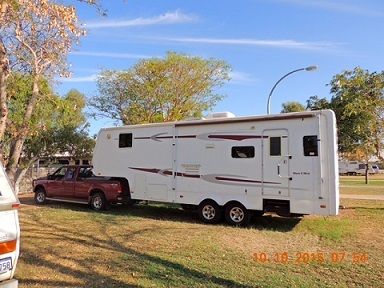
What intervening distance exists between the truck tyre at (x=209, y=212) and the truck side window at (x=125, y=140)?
11.6ft

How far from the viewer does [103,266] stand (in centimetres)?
682

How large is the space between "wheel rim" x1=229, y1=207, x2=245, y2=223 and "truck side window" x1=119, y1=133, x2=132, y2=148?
173 inches

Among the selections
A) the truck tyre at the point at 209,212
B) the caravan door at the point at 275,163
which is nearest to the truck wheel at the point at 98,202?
the truck tyre at the point at 209,212

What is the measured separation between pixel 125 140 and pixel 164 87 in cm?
1540

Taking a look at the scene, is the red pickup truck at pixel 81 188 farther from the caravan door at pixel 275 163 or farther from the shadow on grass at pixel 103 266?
the caravan door at pixel 275 163

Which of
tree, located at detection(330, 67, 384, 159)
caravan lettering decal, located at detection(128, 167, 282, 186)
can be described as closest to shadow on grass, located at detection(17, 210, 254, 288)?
caravan lettering decal, located at detection(128, 167, 282, 186)

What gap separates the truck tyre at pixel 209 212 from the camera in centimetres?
1216

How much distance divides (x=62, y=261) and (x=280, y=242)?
15.4ft

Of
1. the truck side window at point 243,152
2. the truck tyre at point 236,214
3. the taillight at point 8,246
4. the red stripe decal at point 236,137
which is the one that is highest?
the red stripe decal at point 236,137

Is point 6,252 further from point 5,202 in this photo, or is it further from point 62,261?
point 62,261

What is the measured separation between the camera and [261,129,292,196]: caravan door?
36.2 ft

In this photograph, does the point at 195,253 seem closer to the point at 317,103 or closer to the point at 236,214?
the point at 236,214

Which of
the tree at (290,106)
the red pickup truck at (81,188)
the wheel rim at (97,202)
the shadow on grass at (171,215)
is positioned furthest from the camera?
the tree at (290,106)

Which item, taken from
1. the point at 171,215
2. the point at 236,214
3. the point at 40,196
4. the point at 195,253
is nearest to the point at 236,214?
the point at 236,214
